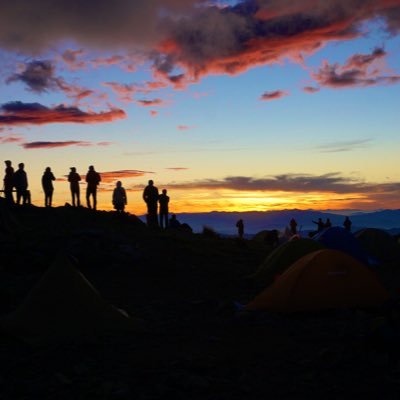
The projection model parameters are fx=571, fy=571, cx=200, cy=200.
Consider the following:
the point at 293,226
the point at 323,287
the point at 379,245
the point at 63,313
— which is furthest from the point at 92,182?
the point at 63,313

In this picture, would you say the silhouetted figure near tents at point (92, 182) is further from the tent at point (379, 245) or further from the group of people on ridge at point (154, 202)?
the tent at point (379, 245)

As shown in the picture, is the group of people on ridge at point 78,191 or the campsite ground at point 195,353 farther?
the group of people on ridge at point 78,191

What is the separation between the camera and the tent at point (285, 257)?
A: 721 inches

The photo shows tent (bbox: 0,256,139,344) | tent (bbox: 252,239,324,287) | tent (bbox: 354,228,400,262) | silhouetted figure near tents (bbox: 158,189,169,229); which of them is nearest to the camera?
tent (bbox: 0,256,139,344)

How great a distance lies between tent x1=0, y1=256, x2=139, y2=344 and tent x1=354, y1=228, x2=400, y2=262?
1766 centimetres

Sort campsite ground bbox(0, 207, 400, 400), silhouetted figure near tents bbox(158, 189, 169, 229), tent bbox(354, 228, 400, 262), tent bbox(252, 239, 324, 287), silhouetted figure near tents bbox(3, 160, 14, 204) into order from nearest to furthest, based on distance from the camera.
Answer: campsite ground bbox(0, 207, 400, 400) < tent bbox(252, 239, 324, 287) < tent bbox(354, 228, 400, 262) < silhouetted figure near tents bbox(3, 160, 14, 204) < silhouetted figure near tents bbox(158, 189, 169, 229)

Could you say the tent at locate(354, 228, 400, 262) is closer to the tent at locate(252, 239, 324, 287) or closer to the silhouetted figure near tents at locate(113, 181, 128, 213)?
the tent at locate(252, 239, 324, 287)

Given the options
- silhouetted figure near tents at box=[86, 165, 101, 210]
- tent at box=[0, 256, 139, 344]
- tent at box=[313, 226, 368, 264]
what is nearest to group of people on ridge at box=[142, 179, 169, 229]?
silhouetted figure near tents at box=[86, 165, 101, 210]

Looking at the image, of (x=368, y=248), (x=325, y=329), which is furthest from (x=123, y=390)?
(x=368, y=248)

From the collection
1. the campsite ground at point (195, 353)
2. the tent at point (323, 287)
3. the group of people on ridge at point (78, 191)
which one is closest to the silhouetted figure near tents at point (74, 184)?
the group of people on ridge at point (78, 191)

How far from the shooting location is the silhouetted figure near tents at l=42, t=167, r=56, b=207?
3011cm

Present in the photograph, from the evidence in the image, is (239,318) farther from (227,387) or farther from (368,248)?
(368,248)

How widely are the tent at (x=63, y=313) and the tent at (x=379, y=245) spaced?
17665 millimetres

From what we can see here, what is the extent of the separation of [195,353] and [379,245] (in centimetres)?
1899
